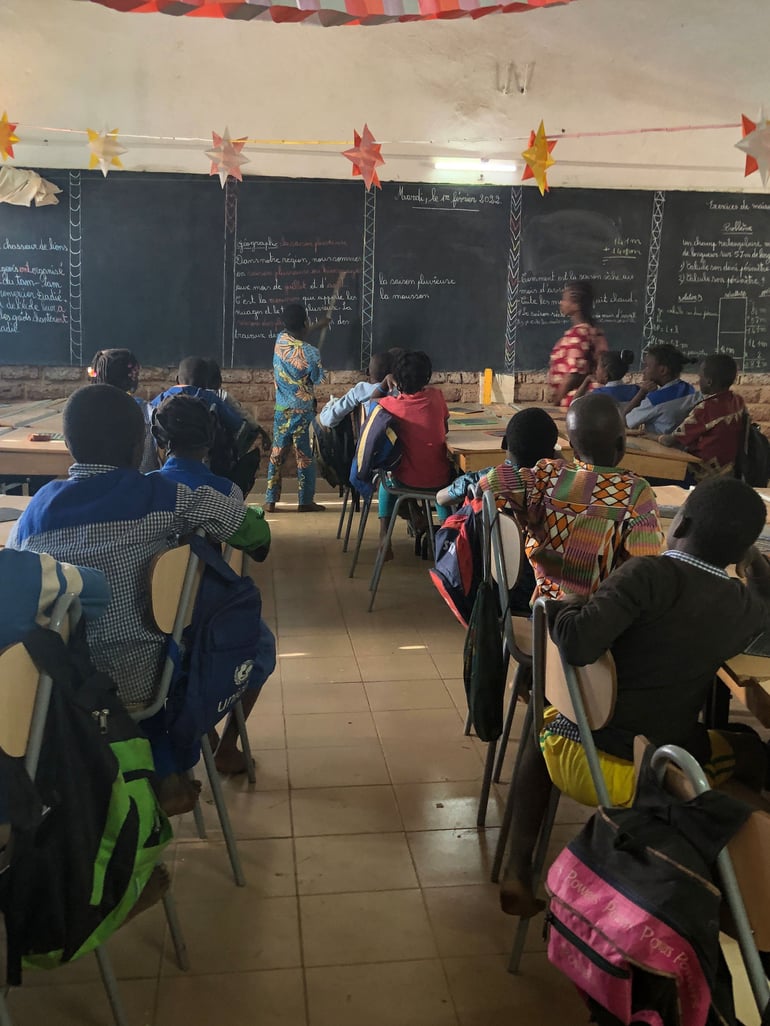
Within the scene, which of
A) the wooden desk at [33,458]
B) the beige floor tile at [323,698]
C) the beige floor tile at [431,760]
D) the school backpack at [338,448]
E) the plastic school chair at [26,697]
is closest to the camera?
the plastic school chair at [26,697]

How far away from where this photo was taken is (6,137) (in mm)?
5082

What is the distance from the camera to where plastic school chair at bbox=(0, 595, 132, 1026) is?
1.27 meters

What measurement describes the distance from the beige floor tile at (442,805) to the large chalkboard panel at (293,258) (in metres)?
4.03

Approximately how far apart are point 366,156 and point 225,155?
841 mm

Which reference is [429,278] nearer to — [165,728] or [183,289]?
[183,289]

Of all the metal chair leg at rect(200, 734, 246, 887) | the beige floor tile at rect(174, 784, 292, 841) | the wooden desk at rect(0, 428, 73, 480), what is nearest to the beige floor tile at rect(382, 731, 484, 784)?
the beige floor tile at rect(174, 784, 292, 841)

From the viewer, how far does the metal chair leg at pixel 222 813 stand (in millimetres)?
2084

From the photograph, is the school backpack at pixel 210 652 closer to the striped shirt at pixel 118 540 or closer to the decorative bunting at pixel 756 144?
the striped shirt at pixel 118 540

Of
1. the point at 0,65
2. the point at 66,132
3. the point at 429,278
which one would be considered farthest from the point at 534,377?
the point at 0,65

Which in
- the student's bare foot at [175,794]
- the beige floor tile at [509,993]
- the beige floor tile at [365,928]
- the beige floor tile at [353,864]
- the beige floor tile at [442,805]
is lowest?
the beige floor tile at [509,993]

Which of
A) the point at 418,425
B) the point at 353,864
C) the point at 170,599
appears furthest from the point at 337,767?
the point at 418,425

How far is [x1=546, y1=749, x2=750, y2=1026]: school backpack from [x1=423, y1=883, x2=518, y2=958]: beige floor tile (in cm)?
75

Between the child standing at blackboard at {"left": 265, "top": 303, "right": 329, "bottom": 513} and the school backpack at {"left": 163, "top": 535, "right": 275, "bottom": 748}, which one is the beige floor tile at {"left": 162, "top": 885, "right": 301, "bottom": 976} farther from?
the child standing at blackboard at {"left": 265, "top": 303, "right": 329, "bottom": 513}

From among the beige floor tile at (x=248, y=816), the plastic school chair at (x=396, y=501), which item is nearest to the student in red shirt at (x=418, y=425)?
the plastic school chair at (x=396, y=501)
